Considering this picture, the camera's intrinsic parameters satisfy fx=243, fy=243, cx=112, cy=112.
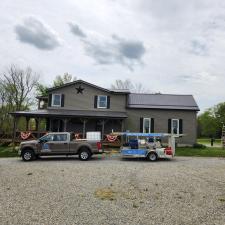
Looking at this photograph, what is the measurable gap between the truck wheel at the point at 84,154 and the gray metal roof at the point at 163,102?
11476 millimetres

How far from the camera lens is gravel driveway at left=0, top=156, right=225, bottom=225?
590 cm

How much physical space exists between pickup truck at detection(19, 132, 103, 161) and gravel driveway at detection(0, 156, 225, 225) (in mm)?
4892

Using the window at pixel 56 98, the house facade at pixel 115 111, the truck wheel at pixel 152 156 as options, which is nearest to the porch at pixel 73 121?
the house facade at pixel 115 111

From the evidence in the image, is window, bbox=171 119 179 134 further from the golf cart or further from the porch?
the golf cart

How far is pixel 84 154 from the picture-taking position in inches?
661

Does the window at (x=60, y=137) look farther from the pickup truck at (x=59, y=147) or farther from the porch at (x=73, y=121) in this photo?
the porch at (x=73, y=121)

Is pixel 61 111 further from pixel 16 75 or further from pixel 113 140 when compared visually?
pixel 16 75

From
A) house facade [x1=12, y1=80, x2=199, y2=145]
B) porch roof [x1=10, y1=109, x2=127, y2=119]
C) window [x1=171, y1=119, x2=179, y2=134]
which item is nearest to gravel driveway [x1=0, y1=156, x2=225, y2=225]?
porch roof [x1=10, y1=109, x2=127, y2=119]

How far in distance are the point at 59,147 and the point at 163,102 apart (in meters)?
15.6

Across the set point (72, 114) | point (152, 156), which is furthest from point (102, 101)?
point (152, 156)

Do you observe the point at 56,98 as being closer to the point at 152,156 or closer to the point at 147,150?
the point at 147,150

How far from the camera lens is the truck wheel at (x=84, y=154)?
55.1ft

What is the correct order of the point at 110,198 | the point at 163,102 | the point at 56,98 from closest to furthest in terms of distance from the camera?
the point at 110,198
the point at 56,98
the point at 163,102

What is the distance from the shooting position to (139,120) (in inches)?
1069
